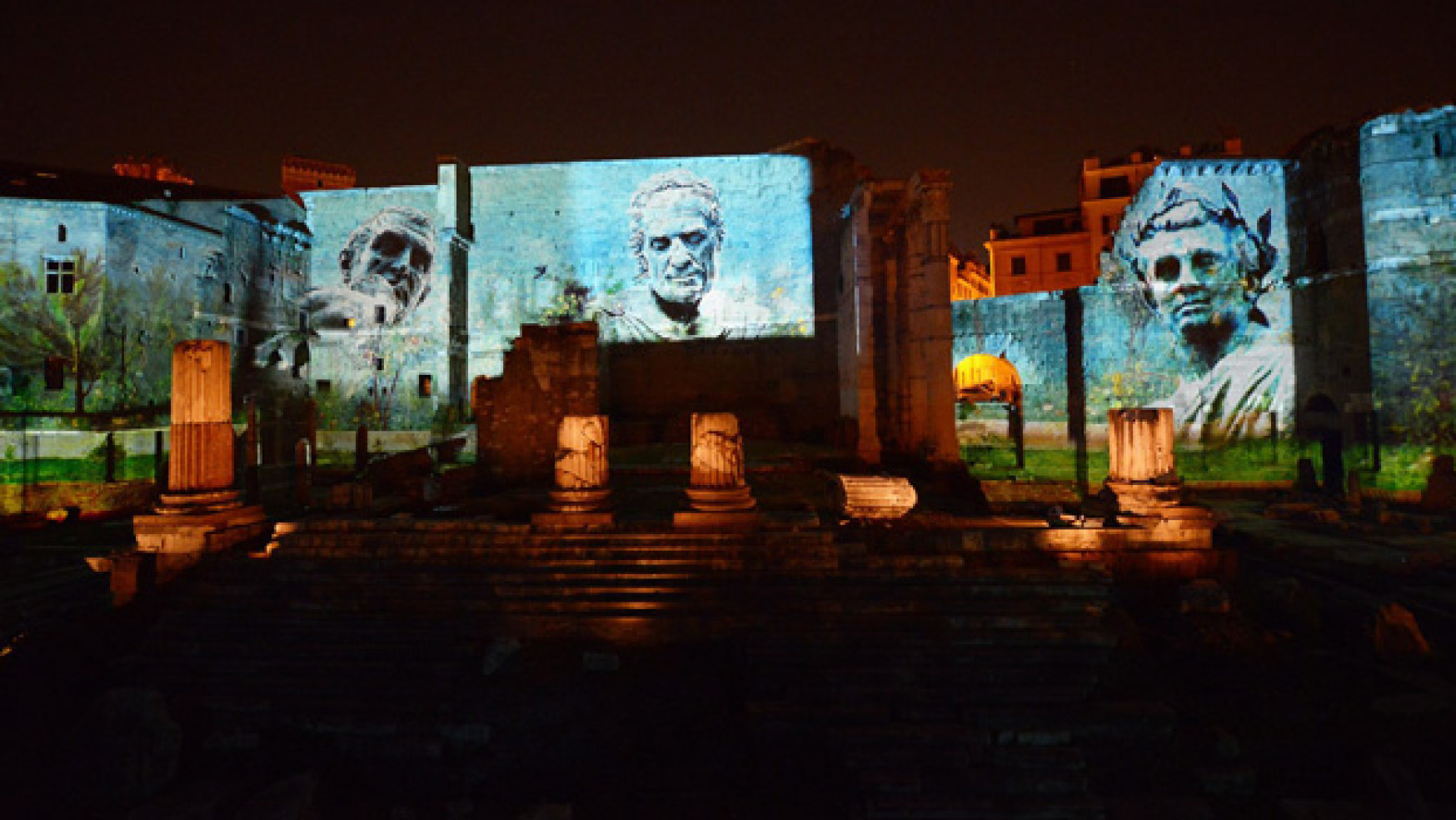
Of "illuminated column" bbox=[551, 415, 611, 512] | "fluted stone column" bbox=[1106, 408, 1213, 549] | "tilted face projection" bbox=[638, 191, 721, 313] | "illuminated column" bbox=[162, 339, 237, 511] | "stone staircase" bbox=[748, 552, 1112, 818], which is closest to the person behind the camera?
"stone staircase" bbox=[748, 552, 1112, 818]

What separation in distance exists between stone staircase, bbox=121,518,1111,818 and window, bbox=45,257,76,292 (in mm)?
20763

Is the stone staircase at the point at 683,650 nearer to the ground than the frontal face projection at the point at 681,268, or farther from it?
nearer to the ground

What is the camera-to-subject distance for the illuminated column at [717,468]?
9.50 m

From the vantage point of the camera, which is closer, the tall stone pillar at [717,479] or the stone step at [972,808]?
A: the stone step at [972,808]

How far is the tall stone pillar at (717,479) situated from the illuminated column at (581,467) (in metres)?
1.28

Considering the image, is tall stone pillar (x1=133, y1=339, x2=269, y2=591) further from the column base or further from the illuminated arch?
the illuminated arch

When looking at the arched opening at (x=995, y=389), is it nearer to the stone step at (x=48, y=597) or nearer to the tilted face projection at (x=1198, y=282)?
the tilted face projection at (x=1198, y=282)

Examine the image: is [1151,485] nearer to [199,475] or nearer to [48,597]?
[199,475]

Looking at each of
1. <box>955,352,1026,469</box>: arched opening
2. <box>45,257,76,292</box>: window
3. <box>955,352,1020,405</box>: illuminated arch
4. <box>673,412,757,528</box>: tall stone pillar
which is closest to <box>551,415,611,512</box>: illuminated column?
<box>673,412,757,528</box>: tall stone pillar

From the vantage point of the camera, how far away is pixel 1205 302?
21844 millimetres

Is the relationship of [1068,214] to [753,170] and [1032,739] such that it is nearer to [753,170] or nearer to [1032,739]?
[753,170]

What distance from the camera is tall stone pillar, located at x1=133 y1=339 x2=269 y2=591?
9.37 m

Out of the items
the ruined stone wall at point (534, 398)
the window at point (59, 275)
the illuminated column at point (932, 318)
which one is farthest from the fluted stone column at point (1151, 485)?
the window at point (59, 275)

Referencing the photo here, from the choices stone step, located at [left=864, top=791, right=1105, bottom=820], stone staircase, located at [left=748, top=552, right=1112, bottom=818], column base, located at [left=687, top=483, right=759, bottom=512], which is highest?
column base, located at [left=687, top=483, right=759, bottom=512]
